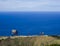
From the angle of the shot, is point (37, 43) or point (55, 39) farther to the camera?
point (55, 39)

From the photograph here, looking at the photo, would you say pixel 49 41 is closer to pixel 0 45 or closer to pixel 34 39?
pixel 34 39

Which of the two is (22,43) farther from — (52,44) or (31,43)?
(52,44)

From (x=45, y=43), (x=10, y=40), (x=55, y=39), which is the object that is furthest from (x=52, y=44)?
(x=10, y=40)

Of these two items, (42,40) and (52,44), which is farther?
(42,40)

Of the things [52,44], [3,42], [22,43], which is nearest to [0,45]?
[3,42]

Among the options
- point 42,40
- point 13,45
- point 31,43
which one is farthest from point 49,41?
point 13,45

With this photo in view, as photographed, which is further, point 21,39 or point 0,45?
point 21,39

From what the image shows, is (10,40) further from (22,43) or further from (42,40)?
(42,40)
